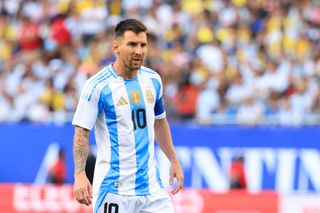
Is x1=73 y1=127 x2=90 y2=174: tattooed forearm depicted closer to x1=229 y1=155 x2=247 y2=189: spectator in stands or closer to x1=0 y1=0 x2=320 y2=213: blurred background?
x1=0 y1=0 x2=320 y2=213: blurred background

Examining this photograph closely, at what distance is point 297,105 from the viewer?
14.8 meters

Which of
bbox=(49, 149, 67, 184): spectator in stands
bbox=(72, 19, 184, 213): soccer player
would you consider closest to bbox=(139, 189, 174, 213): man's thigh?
bbox=(72, 19, 184, 213): soccer player

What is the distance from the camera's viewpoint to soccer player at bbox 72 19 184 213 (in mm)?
6754

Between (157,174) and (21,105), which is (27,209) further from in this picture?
(157,174)

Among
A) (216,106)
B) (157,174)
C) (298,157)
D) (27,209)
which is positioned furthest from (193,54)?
(157,174)

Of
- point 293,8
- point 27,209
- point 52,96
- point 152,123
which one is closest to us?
point 152,123

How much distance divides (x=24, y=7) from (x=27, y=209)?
6422mm

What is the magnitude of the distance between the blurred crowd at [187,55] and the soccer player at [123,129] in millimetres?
7819

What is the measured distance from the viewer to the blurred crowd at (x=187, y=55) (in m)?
15.0

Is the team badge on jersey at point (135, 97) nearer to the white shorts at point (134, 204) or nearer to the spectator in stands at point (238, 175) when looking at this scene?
the white shorts at point (134, 204)

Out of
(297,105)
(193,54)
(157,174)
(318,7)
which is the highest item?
(318,7)

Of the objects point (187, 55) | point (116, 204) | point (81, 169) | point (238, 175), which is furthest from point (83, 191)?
point (187, 55)

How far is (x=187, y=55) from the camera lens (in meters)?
16.3

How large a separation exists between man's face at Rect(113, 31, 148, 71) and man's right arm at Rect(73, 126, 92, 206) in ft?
1.92
